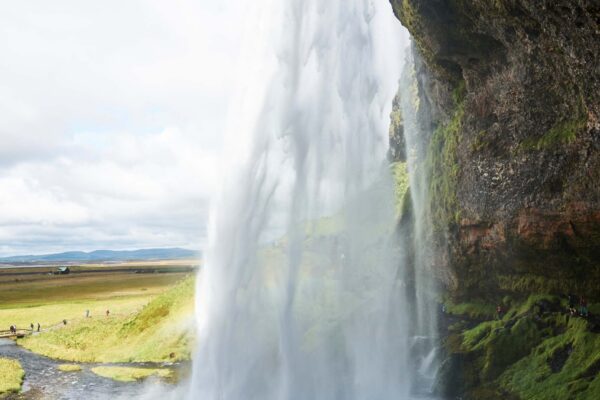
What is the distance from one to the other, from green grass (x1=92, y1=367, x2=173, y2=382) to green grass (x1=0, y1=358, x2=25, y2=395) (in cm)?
564

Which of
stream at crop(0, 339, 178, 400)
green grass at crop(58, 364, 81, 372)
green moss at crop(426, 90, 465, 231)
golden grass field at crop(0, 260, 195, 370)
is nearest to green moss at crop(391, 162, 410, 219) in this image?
green moss at crop(426, 90, 465, 231)

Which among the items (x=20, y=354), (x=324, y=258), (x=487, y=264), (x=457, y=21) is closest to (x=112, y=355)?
(x=20, y=354)

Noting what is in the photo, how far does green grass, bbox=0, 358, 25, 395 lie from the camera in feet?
115

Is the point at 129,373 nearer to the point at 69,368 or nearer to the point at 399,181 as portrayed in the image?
the point at 69,368

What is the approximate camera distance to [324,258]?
44.2 metres

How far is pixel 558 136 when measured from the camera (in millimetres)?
28844

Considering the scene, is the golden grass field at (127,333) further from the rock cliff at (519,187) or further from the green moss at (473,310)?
the rock cliff at (519,187)

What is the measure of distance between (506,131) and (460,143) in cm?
493

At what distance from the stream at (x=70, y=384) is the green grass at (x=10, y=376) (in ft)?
1.66

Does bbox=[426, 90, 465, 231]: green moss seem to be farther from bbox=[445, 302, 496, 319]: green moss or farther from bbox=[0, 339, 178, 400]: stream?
bbox=[0, 339, 178, 400]: stream

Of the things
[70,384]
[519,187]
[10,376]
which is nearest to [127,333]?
[10,376]

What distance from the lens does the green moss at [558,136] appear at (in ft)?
90.0

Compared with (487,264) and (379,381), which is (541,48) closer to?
(487,264)

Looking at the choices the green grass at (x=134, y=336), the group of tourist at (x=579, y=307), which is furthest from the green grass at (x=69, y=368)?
the group of tourist at (x=579, y=307)
